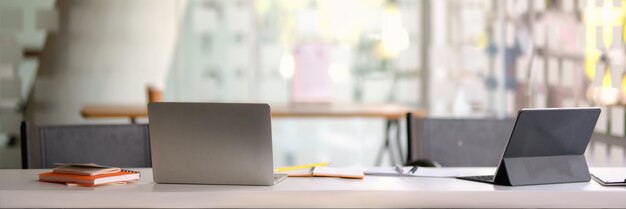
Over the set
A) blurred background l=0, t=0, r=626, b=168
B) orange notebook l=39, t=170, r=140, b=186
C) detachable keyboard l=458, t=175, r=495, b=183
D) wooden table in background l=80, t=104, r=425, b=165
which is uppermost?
blurred background l=0, t=0, r=626, b=168

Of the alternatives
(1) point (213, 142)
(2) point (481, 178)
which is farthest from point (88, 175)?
(2) point (481, 178)

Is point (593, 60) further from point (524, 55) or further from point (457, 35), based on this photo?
point (457, 35)

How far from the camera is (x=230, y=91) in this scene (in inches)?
296

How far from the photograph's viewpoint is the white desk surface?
8.90 ft

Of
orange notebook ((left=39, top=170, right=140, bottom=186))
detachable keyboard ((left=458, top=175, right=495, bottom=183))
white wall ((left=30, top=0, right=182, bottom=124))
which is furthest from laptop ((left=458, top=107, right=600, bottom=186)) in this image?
white wall ((left=30, top=0, right=182, bottom=124))

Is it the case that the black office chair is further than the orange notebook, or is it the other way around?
the black office chair

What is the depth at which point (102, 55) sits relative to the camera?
704 centimetres

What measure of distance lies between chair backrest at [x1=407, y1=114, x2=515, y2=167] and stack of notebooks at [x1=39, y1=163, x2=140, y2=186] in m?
1.53

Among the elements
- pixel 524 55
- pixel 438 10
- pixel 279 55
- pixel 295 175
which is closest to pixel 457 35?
pixel 438 10

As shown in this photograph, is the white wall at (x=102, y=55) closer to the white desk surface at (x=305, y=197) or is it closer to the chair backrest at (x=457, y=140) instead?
the chair backrest at (x=457, y=140)

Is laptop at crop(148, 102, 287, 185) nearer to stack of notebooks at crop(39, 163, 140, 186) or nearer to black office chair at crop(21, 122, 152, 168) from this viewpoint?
stack of notebooks at crop(39, 163, 140, 186)

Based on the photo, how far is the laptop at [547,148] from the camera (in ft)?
9.59

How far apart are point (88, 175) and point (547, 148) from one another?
4.45 feet

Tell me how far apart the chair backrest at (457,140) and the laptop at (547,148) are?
113 centimetres
